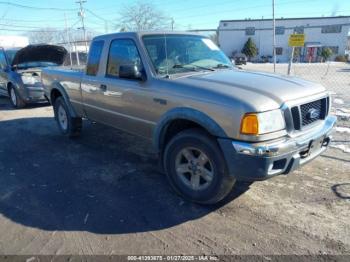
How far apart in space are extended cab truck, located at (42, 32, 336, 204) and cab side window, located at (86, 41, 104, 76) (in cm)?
2

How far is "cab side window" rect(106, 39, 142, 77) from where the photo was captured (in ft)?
13.3

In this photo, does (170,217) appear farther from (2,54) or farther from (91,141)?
(2,54)

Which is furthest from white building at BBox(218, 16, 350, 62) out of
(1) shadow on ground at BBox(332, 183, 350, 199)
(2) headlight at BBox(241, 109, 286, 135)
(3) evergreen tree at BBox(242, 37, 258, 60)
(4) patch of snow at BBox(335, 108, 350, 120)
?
(2) headlight at BBox(241, 109, 286, 135)

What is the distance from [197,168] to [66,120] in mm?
3825

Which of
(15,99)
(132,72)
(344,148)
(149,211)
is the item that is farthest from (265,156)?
(15,99)

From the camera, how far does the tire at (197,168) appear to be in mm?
3180

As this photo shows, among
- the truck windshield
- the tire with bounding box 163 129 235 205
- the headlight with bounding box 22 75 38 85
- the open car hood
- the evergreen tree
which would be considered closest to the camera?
the tire with bounding box 163 129 235 205

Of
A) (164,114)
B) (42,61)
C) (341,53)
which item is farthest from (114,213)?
(341,53)

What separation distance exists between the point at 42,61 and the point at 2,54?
4.13ft

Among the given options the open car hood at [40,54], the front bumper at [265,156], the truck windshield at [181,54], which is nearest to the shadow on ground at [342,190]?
the front bumper at [265,156]

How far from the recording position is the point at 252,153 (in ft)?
9.28

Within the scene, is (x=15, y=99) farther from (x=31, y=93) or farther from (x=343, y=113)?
(x=343, y=113)

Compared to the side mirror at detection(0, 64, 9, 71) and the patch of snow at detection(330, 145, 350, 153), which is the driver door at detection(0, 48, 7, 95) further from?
the patch of snow at detection(330, 145, 350, 153)

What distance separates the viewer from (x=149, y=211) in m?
3.41
